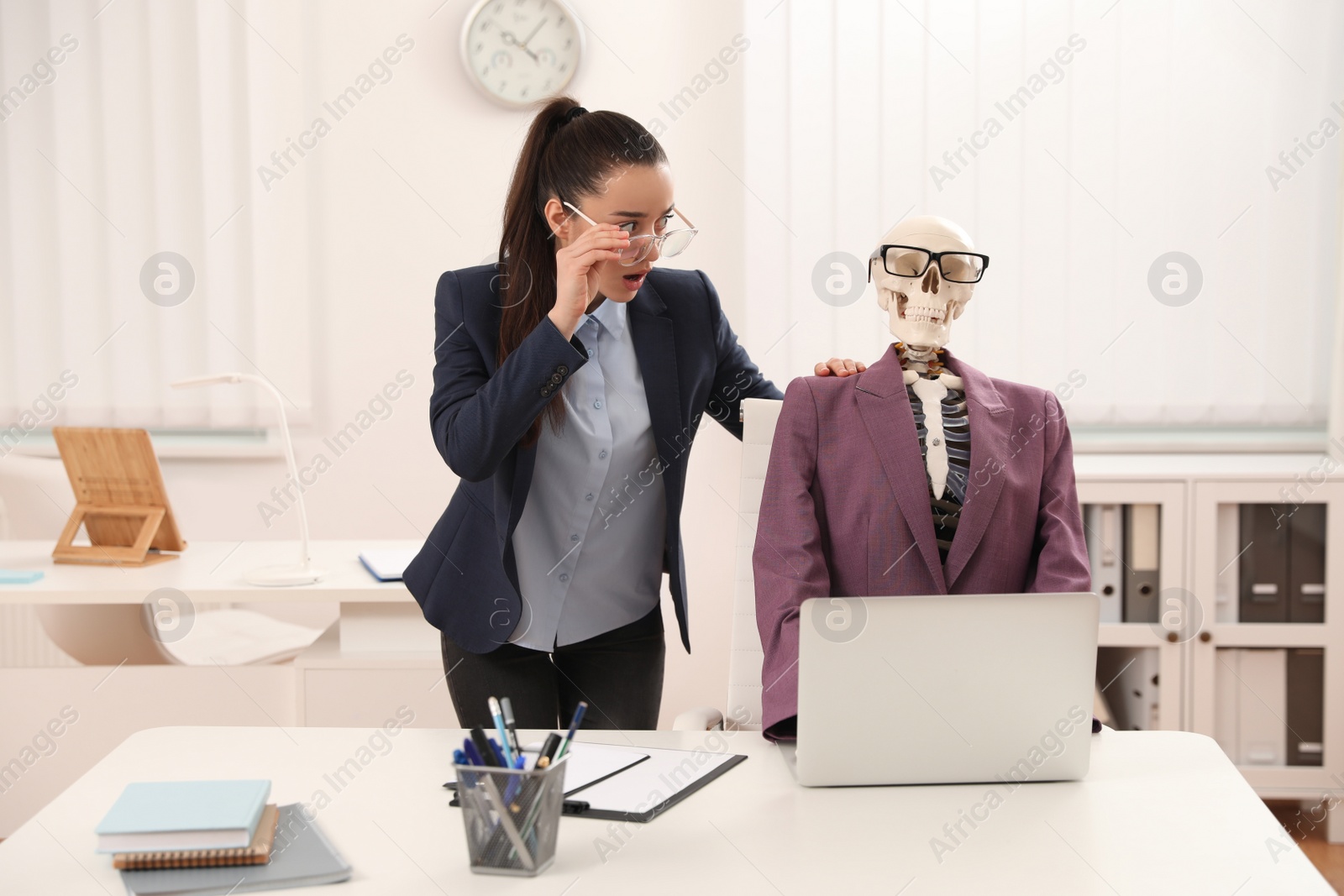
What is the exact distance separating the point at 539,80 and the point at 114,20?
127 centimetres

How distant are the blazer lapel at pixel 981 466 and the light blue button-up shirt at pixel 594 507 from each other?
0.46m

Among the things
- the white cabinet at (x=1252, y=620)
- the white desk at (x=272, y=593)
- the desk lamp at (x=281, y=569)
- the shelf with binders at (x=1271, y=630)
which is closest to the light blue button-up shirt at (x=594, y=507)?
the white desk at (x=272, y=593)

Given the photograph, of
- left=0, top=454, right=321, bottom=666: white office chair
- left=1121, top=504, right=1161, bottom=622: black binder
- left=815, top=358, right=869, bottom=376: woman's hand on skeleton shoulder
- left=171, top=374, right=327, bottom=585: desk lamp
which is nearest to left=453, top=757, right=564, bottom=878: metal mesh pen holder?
left=815, top=358, right=869, bottom=376: woman's hand on skeleton shoulder

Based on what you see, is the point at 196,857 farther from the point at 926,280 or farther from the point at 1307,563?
the point at 1307,563

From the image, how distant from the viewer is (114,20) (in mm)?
3354

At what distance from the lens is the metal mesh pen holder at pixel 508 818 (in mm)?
1053

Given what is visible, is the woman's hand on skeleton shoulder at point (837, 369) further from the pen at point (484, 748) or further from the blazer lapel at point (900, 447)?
the pen at point (484, 748)

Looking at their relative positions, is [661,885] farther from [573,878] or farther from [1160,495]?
[1160,495]

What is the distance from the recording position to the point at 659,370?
1693 mm

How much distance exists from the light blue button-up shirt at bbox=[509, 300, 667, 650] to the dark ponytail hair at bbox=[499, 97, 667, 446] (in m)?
Result: 0.07

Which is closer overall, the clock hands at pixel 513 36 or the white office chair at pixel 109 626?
the white office chair at pixel 109 626

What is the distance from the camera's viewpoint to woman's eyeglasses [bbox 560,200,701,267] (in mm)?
1505

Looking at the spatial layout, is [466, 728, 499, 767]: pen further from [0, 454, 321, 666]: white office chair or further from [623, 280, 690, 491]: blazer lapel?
[0, 454, 321, 666]: white office chair

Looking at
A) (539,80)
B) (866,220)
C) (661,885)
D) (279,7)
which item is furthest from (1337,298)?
(279,7)
